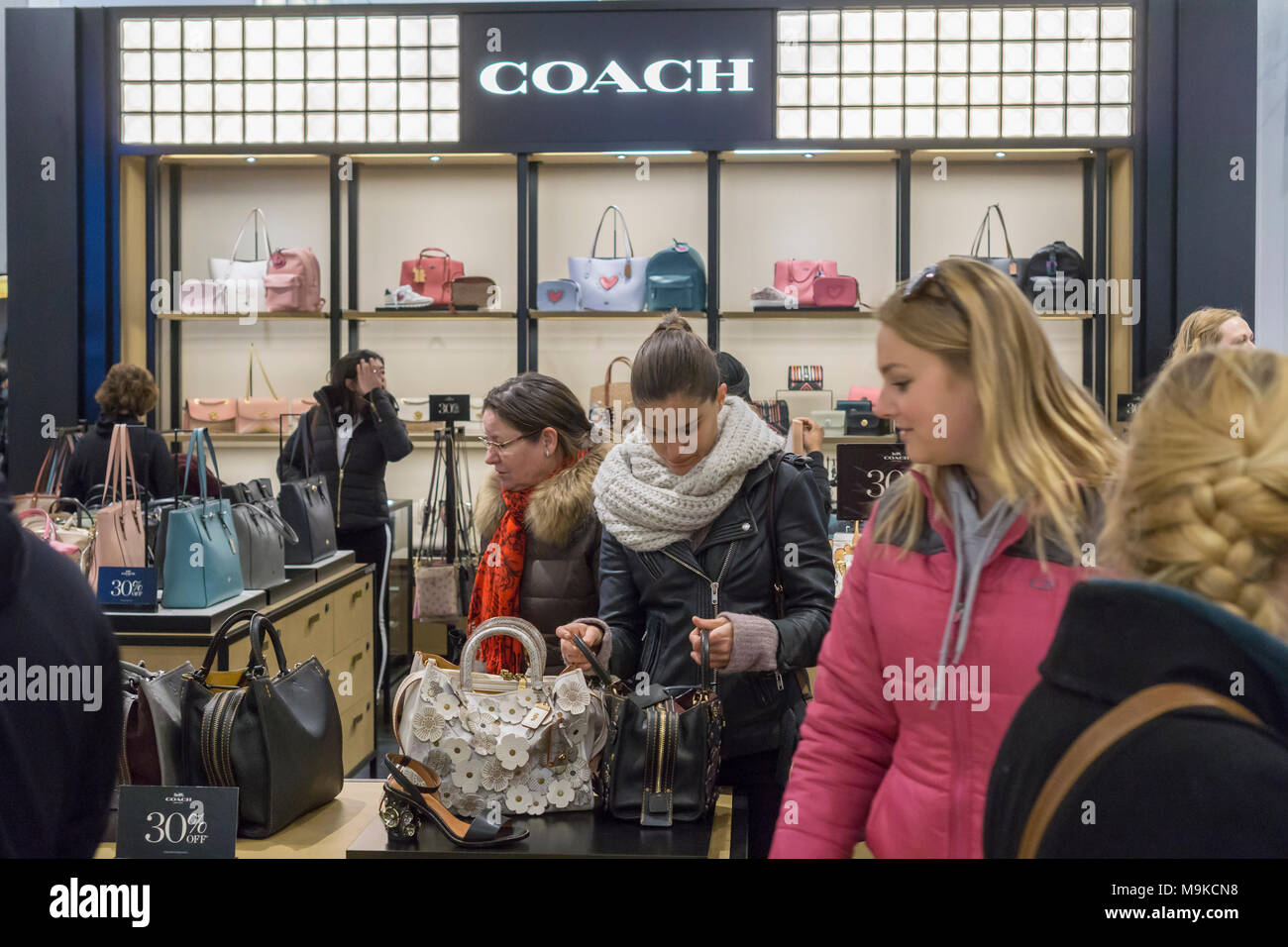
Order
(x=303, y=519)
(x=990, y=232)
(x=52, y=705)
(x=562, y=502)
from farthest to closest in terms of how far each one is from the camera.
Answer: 1. (x=990, y=232)
2. (x=303, y=519)
3. (x=562, y=502)
4. (x=52, y=705)

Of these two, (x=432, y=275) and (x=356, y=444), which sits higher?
(x=432, y=275)

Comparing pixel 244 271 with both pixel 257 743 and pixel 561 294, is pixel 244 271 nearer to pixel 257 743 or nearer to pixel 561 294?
pixel 561 294

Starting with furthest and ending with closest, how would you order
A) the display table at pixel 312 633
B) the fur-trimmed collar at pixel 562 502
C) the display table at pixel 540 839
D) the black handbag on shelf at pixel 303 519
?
1. the black handbag on shelf at pixel 303 519
2. the display table at pixel 312 633
3. the fur-trimmed collar at pixel 562 502
4. the display table at pixel 540 839

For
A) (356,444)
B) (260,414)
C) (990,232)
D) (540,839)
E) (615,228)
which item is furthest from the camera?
(615,228)

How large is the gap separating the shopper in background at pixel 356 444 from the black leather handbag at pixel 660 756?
3.20 metres

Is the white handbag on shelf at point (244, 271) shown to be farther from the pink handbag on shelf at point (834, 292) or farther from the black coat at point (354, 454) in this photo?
the pink handbag on shelf at point (834, 292)

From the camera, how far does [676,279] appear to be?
18.4ft

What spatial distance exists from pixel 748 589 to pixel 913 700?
2.45 feet

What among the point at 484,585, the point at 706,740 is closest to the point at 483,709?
the point at 706,740

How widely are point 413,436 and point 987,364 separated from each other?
5025mm

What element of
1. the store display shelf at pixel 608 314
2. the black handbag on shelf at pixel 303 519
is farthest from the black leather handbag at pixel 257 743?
the store display shelf at pixel 608 314

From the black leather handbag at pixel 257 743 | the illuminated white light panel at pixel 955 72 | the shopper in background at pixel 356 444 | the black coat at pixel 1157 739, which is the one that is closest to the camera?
the black coat at pixel 1157 739

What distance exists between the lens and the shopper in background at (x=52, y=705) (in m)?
0.91

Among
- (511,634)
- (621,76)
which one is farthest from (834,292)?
(511,634)
